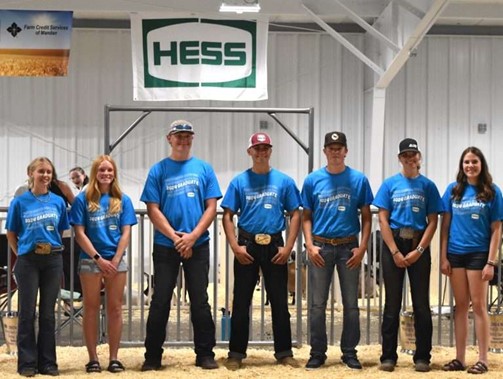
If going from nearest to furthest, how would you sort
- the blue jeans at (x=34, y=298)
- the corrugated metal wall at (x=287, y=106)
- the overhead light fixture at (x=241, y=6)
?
the blue jeans at (x=34, y=298)
the overhead light fixture at (x=241, y=6)
the corrugated metal wall at (x=287, y=106)

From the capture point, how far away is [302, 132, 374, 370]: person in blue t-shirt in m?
6.00

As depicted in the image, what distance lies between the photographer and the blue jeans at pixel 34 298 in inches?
222

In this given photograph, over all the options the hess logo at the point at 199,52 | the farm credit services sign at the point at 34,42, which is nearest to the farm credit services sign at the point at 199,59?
the hess logo at the point at 199,52

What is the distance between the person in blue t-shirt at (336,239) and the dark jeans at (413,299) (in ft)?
0.69

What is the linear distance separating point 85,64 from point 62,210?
10.6 meters

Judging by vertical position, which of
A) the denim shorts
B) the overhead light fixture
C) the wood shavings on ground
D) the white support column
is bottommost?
the wood shavings on ground

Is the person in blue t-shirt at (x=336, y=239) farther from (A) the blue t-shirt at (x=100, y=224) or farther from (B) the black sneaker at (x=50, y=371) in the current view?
(B) the black sneaker at (x=50, y=371)

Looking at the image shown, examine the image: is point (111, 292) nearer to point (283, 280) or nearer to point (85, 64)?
point (283, 280)

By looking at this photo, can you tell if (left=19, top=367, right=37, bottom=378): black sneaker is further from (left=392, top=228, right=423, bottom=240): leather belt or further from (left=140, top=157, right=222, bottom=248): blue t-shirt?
(left=392, top=228, right=423, bottom=240): leather belt

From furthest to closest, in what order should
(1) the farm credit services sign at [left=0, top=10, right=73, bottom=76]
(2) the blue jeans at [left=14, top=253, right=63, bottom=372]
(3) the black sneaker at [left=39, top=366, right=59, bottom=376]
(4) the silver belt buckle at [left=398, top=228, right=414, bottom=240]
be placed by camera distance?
(1) the farm credit services sign at [left=0, top=10, right=73, bottom=76], (4) the silver belt buckle at [left=398, top=228, right=414, bottom=240], (3) the black sneaker at [left=39, top=366, right=59, bottom=376], (2) the blue jeans at [left=14, top=253, right=63, bottom=372]

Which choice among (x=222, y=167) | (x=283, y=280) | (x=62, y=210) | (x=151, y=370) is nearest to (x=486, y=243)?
(x=283, y=280)

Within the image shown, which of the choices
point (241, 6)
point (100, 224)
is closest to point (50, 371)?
point (100, 224)

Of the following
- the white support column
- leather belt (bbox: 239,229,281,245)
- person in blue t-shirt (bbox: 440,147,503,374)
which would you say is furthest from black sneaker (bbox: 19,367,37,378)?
the white support column

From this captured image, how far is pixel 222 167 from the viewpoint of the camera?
53.1 feet
